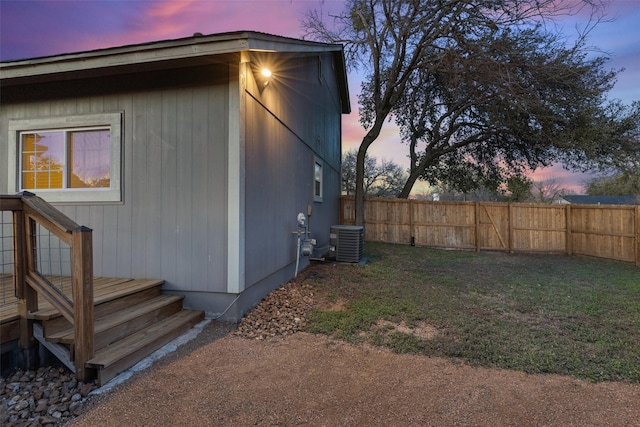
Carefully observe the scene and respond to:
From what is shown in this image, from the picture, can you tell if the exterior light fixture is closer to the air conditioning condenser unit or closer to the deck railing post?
the deck railing post

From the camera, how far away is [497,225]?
11.6 meters

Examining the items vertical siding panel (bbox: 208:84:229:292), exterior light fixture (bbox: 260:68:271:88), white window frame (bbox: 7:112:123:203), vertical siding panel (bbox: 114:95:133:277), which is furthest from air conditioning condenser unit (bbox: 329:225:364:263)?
white window frame (bbox: 7:112:123:203)

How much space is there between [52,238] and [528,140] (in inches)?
596

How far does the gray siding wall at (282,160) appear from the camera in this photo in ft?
A: 14.3

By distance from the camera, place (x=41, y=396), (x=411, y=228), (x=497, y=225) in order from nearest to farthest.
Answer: (x=41, y=396) < (x=497, y=225) < (x=411, y=228)

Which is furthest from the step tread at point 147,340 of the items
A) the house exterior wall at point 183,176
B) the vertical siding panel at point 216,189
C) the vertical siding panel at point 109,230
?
the vertical siding panel at point 109,230

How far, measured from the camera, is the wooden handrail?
8.07 ft

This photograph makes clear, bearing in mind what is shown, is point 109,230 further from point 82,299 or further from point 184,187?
point 82,299

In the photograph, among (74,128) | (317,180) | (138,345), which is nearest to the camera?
(138,345)

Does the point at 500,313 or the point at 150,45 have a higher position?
the point at 150,45

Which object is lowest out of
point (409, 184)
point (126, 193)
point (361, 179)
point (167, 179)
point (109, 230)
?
point (109, 230)

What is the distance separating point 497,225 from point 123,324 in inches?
467

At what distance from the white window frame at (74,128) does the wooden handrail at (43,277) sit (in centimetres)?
154

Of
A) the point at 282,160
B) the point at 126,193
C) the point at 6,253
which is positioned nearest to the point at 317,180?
the point at 282,160
